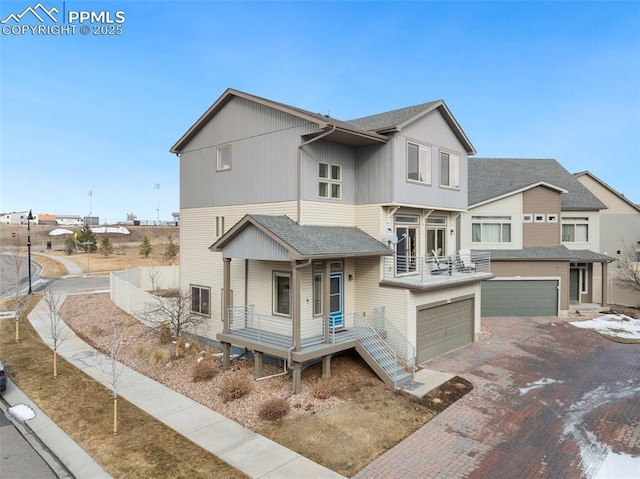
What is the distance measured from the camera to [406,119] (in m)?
15.1

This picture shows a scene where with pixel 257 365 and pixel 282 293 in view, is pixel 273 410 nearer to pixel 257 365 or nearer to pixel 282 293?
pixel 257 365

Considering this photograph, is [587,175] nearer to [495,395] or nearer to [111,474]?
[495,395]

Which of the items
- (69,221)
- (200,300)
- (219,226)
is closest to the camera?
(219,226)

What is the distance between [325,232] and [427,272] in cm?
588

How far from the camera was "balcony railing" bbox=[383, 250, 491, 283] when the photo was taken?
15211 mm

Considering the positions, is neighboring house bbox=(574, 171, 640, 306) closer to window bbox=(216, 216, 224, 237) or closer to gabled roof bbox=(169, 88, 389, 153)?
gabled roof bbox=(169, 88, 389, 153)

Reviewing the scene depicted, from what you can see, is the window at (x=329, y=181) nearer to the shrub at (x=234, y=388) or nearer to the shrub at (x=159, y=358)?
the shrub at (x=234, y=388)

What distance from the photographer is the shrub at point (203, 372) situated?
1311 cm

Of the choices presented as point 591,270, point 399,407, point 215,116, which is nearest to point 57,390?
point 399,407

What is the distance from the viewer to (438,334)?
1609 cm

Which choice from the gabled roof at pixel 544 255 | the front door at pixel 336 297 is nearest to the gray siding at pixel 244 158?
the front door at pixel 336 297

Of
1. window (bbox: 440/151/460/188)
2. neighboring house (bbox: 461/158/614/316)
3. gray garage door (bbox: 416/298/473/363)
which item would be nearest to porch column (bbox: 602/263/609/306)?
neighboring house (bbox: 461/158/614/316)

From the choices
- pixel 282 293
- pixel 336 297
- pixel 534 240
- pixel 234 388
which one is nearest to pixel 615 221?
pixel 534 240

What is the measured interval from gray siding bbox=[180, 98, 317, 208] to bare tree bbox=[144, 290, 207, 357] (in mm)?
4627
